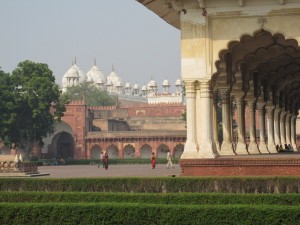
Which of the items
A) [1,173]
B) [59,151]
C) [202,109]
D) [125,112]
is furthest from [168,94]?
[202,109]

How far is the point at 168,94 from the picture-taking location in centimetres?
11994

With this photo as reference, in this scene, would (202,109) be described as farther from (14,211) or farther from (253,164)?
(14,211)

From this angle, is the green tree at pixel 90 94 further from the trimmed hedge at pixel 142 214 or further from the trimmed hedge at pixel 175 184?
the trimmed hedge at pixel 142 214

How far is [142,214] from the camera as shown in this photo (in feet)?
33.6

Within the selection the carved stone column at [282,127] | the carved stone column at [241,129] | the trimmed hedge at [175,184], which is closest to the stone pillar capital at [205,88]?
the trimmed hedge at [175,184]

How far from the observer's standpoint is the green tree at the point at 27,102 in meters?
49.5

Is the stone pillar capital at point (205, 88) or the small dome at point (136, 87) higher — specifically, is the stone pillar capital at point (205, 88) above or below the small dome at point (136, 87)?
below

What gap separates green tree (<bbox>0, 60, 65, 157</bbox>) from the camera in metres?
49.5

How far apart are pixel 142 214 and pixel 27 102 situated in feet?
136

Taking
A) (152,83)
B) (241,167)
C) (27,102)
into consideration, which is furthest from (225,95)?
(152,83)

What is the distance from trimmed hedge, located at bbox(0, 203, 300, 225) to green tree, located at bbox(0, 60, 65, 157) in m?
38.9

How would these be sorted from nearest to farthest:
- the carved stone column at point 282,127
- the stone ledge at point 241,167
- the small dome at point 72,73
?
the stone ledge at point 241,167, the carved stone column at point 282,127, the small dome at point 72,73

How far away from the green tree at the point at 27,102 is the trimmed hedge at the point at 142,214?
38.9m

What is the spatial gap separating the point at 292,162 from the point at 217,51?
3.19 meters
